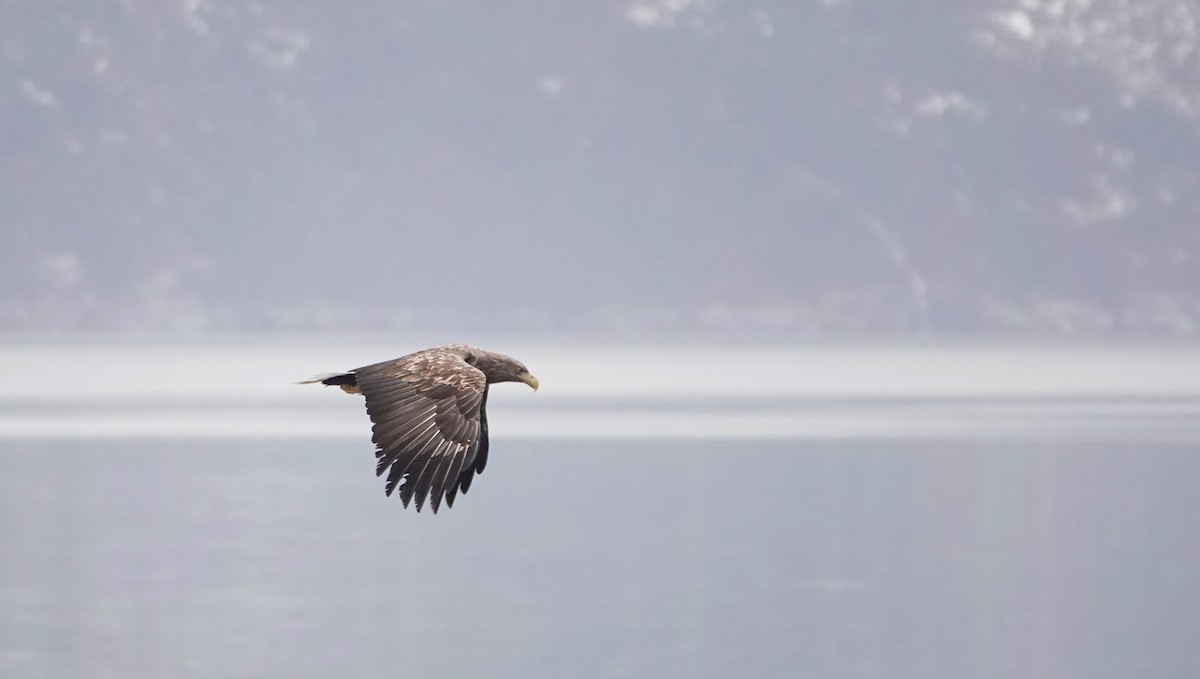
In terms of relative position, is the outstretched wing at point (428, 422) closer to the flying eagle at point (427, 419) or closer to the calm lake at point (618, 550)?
the flying eagle at point (427, 419)

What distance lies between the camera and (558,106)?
19675 centimetres

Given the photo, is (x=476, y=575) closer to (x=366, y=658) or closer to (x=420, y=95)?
(x=366, y=658)

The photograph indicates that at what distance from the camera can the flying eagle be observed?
9.79 m

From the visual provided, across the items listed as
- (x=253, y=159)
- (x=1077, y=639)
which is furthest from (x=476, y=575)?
(x=253, y=159)

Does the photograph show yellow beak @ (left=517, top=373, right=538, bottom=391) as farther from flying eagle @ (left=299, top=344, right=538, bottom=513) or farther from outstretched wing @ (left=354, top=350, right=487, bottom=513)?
outstretched wing @ (left=354, top=350, right=487, bottom=513)

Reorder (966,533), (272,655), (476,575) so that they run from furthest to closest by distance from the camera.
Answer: (966,533)
(476,575)
(272,655)

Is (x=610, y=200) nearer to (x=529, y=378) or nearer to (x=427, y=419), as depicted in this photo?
(x=529, y=378)

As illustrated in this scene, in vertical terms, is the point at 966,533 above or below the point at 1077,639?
above

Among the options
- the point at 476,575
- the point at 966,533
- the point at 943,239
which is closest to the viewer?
the point at 476,575

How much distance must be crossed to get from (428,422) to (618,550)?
39.4 feet

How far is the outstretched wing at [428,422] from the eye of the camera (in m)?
9.78

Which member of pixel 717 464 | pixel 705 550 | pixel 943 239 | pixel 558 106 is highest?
pixel 558 106

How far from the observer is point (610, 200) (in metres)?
182

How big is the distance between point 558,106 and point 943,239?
37959 mm
